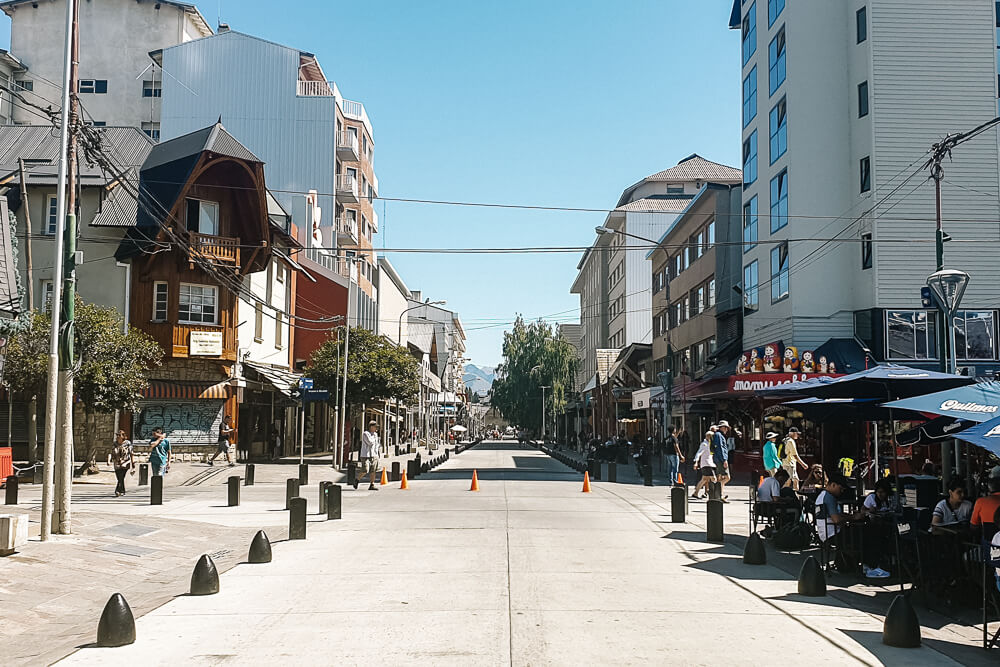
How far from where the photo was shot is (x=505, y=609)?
959 centimetres

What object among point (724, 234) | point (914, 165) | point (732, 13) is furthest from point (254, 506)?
point (732, 13)

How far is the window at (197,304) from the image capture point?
1398 inches

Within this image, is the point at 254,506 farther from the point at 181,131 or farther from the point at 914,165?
the point at 181,131

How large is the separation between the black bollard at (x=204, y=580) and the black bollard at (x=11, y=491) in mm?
12084

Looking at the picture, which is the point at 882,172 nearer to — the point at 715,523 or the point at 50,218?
the point at 715,523

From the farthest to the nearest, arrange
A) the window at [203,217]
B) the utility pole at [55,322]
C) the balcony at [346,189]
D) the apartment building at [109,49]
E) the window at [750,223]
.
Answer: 1. the apartment building at [109,49]
2. the balcony at [346,189]
3. the window at [750,223]
4. the window at [203,217]
5. the utility pole at [55,322]

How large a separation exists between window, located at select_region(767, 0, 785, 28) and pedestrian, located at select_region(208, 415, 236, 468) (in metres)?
27.8

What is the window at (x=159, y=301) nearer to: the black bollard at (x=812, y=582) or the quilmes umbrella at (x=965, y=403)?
the black bollard at (x=812, y=582)

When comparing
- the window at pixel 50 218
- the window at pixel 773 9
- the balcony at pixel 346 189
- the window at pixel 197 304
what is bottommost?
the window at pixel 197 304

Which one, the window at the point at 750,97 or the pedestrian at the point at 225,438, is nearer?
the pedestrian at the point at 225,438

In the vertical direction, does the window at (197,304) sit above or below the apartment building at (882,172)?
below

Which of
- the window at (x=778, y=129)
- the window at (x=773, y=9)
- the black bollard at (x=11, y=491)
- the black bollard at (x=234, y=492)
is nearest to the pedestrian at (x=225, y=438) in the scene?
the black bollard at (x=234, y=492)

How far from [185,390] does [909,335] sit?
1058 inches

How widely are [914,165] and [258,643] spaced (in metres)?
33.2
